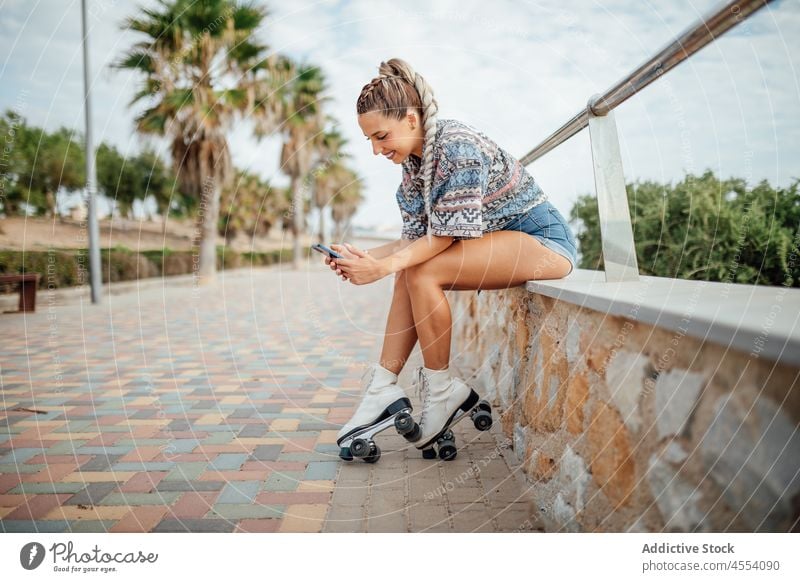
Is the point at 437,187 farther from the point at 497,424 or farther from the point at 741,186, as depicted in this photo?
the point at 741,186

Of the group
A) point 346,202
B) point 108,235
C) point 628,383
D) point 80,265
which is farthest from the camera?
point 346,202

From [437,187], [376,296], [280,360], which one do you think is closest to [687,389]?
[437,187]

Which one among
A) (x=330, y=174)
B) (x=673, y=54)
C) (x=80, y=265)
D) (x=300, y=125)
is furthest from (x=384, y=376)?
(x=330, y=174)

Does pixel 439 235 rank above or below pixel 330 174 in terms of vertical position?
below

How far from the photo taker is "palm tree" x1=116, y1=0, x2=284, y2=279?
9891mm

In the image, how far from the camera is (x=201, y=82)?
11.2 m

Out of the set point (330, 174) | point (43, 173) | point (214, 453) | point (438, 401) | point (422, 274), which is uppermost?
point (330, 174)

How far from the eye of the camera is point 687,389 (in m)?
0.96

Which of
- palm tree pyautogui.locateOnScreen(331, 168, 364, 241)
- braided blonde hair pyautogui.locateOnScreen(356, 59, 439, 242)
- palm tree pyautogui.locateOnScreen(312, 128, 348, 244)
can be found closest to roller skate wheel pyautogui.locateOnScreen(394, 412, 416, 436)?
braided blonde hair pyautogui.locateOnScreen(356, 59, 439, 242)

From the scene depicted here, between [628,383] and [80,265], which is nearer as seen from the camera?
[628,383]

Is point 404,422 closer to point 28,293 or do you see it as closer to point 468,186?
point 468,186

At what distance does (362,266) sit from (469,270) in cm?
32

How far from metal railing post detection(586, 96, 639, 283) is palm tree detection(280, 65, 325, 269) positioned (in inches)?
468

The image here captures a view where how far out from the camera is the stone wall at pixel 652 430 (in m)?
0.83
